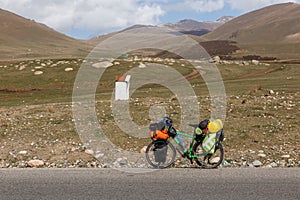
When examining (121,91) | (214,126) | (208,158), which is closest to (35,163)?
(208,158)

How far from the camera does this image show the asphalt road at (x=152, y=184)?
6863mm

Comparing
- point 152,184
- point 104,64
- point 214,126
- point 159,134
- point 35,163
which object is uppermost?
point 104,64

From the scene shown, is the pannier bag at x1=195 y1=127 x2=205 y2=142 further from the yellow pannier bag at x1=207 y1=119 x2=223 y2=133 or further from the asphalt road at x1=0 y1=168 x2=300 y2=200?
the asphalt road at x1=0 y1=168 x2=300 y2=200

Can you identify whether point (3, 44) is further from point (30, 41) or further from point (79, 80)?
point (79, 80)

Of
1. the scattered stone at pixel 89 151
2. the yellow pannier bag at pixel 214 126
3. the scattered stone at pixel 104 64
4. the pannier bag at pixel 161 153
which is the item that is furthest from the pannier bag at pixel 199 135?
the scattered stone at pixel 104 64

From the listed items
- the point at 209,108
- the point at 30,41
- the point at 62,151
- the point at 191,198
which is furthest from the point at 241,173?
the point at 30,41

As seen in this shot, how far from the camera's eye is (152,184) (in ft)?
24.7

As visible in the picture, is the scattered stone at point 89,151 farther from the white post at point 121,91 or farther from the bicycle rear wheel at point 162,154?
the white post at point 121,91

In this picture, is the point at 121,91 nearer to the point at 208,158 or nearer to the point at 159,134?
the point at 159,134

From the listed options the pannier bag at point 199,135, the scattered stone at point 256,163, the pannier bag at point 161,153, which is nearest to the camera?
the pannier bag at point 199,135

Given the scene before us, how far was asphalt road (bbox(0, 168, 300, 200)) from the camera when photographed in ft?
22.5

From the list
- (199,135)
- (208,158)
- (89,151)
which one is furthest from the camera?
(89,151)

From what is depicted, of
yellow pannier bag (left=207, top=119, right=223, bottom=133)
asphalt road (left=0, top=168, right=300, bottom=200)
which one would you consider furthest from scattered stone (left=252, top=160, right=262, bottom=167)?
yellow pannier bag (left=207, top=119, right=223, bottom=133)

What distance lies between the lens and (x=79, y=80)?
139 feet
